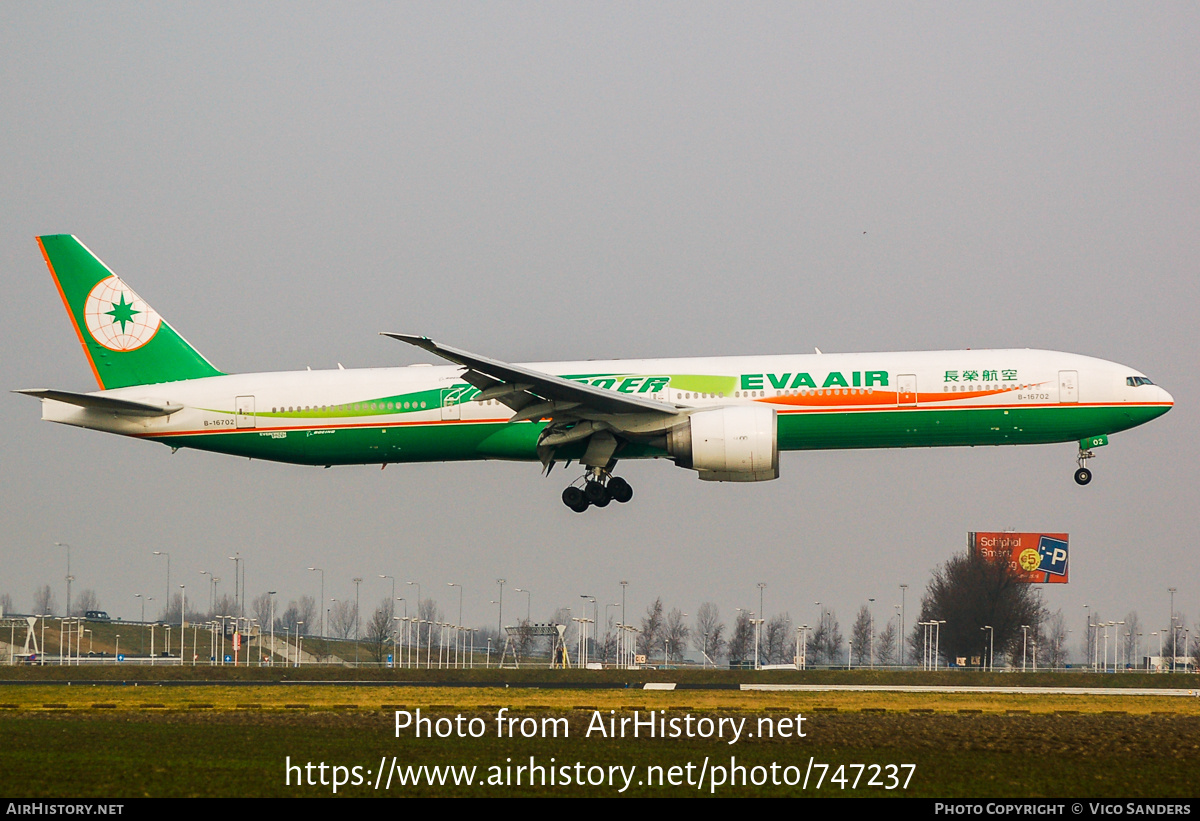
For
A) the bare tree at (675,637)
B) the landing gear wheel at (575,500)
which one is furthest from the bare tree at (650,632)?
the landing gear wheel at (575,500)

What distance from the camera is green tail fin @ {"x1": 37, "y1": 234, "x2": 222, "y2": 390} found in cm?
3869

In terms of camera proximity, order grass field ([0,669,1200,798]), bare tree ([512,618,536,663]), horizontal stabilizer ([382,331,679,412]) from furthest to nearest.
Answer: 1. bare tree ([512,618,536,663])
2. horizontal stabilizer ([382,331,679,412])
3. grass field ([0,669,1200,798])

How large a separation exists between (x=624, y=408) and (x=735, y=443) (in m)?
3.07

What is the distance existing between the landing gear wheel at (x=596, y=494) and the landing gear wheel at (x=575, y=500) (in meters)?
0.13

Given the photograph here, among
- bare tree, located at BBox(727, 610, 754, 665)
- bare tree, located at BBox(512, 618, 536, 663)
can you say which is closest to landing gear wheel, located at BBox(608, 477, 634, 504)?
bare tree, located at BBox(512, 618, 536, 663)

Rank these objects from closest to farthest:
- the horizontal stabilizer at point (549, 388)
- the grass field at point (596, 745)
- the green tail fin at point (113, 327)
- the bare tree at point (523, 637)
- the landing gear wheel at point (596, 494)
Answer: the grass field at point (596, 745) < the horizontal stabilizer at point (549, 388) < the landing gear wheel at point (596, 494) < the green tail fin at point (113, 327) < the bare tree at point (523, 637)

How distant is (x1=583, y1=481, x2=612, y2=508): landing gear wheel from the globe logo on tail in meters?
14.2

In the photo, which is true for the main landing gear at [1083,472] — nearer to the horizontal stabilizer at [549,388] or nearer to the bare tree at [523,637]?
the horizontal stabilizer at [549,388]

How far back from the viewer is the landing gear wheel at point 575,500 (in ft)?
120

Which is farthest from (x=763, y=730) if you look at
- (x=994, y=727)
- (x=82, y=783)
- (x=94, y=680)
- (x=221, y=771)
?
(x=94, y=680)

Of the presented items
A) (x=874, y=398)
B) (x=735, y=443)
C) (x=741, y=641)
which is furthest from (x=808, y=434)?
(x=741, y=641)

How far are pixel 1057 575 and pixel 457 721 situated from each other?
115 m

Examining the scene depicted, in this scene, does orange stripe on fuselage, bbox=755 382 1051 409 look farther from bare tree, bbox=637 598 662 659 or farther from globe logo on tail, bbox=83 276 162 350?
bare tree, bbox=637 598 662 659
